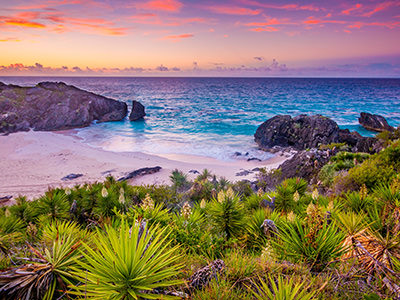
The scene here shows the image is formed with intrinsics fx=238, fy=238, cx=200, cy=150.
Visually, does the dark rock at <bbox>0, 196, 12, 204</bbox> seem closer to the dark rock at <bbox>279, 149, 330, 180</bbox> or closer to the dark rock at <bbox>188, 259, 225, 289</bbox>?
the dark rock at <bbox>188, 259, 225, 289</bbox>

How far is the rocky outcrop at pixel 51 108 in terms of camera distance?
114ft

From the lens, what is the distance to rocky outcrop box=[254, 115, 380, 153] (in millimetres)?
25328

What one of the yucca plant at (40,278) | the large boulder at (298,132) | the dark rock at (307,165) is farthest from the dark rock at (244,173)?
the yucca plant at (40,278)

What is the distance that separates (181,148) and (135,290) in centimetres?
2645

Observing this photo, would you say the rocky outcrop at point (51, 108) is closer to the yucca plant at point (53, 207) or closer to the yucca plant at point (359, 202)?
the yucca plant at point (53, 207)

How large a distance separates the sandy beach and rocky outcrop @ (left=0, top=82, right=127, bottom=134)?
7.47m

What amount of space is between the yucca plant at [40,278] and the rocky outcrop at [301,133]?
85.9 feet

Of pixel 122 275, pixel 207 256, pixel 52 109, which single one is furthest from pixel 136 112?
pixel 122 275

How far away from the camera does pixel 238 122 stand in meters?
42.0

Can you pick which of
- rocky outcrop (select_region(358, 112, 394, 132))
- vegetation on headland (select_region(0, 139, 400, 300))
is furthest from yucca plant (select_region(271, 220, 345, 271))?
rocky outcrop (select_region(358, 112, 394, 132))

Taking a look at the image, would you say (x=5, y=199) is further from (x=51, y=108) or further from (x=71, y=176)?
(x=51, y=108)

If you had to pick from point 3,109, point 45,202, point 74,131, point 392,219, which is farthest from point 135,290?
point 3,109

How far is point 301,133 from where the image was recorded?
27453 millimetres

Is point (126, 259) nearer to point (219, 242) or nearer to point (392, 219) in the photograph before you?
point (219, 242)
